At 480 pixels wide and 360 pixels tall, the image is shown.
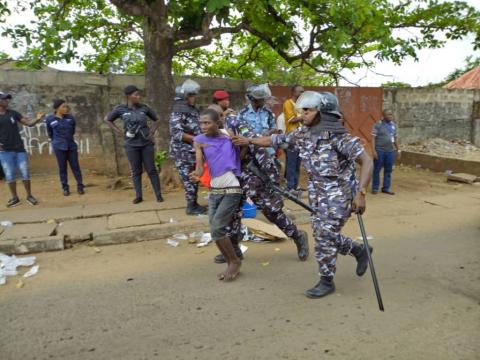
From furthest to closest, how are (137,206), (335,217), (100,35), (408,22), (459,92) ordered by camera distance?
(459,92), (100,35), (408,22), (137,206), (335,217)

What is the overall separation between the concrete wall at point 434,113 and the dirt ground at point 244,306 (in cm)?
729

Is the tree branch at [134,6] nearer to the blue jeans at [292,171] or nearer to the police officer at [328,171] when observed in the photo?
the blue jeans at [292,171]

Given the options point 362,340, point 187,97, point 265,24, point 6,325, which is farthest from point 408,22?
point 6,325

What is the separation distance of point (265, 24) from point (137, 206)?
12.9 feet

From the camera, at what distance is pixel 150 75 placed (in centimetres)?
720

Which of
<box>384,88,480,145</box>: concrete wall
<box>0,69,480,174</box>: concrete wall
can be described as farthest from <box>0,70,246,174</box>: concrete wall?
<box>384,88,480,145</box>: concrete wall

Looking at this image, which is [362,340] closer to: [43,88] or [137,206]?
[137,206]

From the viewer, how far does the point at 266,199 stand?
420cm

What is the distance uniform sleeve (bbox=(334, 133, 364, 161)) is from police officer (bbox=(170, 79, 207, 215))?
2.77 meters

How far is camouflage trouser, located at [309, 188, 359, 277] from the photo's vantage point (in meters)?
3.34

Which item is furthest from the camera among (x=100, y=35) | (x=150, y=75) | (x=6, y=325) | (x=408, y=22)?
(x=100, y=35)

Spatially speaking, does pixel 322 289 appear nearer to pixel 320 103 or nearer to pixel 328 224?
pixel 328 224

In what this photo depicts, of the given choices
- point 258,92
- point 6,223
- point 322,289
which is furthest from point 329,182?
point 6,223

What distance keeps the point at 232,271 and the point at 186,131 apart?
98.4 inches
